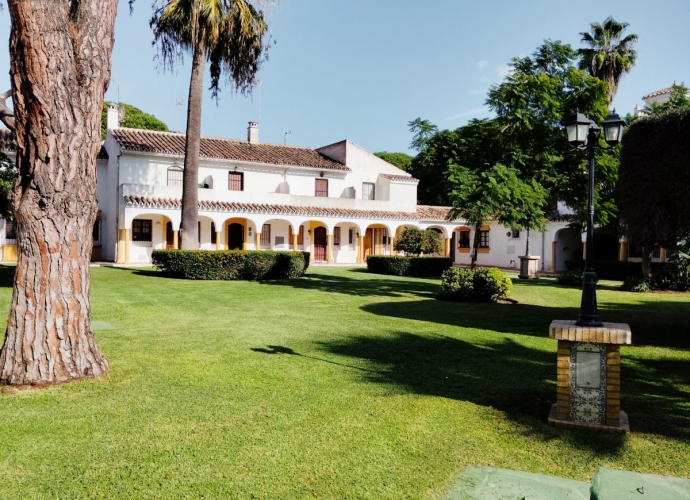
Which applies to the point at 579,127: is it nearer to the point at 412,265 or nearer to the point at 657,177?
the point at 657,177

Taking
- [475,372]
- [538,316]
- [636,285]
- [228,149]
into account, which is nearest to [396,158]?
[228,149]

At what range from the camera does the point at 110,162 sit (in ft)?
95.0

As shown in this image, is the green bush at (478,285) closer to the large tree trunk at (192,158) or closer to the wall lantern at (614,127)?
the wall lantern at (614,127)

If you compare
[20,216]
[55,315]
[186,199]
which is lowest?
[55,315]

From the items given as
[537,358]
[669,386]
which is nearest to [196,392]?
[537,358]

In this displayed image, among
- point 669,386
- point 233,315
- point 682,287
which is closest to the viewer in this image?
point 669,386

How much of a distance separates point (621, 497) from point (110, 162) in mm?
30198

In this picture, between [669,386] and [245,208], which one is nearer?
[669,386]

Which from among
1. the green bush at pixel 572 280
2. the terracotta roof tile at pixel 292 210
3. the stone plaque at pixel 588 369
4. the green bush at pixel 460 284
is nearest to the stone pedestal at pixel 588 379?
the stone plaque at pixel 588 369

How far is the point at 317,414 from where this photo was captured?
482 centimetres

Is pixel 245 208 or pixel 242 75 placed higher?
pixel 242 75

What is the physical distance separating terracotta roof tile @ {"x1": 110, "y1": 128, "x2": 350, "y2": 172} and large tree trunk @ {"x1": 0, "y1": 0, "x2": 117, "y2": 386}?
23.2m

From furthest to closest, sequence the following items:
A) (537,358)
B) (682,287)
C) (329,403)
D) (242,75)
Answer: (242,75) < (682,287) < (537,358) < (329,403)

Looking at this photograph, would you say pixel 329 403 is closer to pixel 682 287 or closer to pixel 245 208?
pixel 682 287
